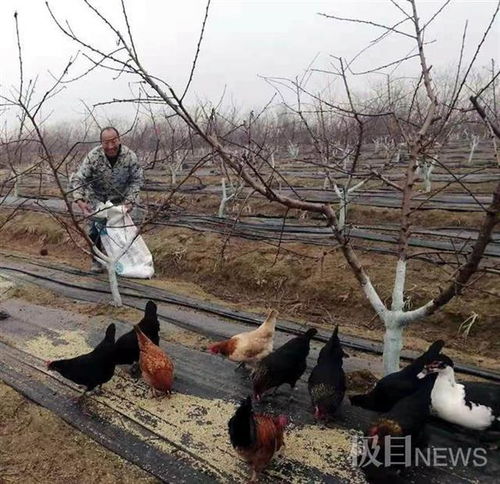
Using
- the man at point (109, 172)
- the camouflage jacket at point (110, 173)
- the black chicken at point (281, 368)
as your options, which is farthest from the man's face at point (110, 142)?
the black chicken at point (281, 368)

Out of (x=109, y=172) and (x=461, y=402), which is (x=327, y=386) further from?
(x=109, y=172)

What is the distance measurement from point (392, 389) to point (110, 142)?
180 inches

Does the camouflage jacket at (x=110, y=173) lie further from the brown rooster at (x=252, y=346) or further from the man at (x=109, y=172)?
the brown rooster at (x=252, y=346)

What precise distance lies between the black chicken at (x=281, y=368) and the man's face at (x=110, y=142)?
12.1 feet

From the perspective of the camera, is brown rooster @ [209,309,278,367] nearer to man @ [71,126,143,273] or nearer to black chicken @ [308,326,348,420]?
black chicken @ [308,326,348,420]

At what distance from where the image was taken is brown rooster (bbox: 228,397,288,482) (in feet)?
8.33

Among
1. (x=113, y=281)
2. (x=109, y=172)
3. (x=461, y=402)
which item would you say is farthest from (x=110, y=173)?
(x=461, y=402)

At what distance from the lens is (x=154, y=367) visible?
11.3ft

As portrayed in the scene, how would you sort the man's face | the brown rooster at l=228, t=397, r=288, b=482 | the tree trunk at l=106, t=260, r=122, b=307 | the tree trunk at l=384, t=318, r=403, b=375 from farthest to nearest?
the man's face, the tree trunk at l=106, t=260, r=122, b=307, the tree trunk at l=384, t=318, r=403, b=375, the brown rooster at l=228, t=397, r=288, b=482

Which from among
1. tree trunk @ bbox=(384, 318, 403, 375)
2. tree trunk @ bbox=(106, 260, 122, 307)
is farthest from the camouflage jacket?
tree trunk @ bbox=(384, 318, 403, 375)

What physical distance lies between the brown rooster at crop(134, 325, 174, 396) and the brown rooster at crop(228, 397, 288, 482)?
986mm

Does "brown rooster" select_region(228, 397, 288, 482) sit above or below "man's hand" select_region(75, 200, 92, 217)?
below

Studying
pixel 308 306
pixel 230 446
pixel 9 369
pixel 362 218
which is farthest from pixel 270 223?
pixel 230 446

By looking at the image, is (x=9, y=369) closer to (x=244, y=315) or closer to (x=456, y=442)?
(x=244, y=315)
